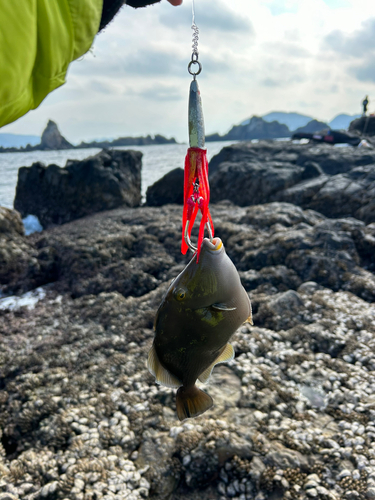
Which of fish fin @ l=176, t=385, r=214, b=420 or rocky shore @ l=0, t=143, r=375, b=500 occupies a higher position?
fish fin @ l=176, t=385, r=214, b=420

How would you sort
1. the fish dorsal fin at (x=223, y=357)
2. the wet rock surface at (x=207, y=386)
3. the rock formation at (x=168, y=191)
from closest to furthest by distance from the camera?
1. the fish dorsal fin at (x=223, y=357)
2. the wet rock surface at (x=207, y=386)
3. the rock formation at (x=168, y=191)

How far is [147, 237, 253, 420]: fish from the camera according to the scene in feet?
7.45

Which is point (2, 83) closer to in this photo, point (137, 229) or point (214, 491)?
point (214, 491)

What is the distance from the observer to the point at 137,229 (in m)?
13.0

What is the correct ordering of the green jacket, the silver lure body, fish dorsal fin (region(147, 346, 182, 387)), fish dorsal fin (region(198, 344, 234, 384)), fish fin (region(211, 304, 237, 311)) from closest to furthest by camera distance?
1. the green jacket
2. the silver lure body
3. fish fin (region(211, 304, 237, 311))
4. fish dorsal fin (region(147, 346, 182, 387))
5. fish dorsal fin (region(198, 344, 234, 384))

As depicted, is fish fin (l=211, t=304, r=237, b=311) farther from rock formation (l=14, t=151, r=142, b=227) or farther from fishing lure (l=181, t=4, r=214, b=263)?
rock formation (l=14, t=151, r=142, b=227)

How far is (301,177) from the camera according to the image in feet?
56.1

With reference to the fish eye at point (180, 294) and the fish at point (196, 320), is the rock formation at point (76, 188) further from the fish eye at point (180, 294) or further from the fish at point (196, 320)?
the fish eye at point (180, 294)

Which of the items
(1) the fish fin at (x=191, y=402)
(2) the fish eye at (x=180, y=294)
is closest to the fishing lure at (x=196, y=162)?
(2) the fish eye at (x=180, y=294)

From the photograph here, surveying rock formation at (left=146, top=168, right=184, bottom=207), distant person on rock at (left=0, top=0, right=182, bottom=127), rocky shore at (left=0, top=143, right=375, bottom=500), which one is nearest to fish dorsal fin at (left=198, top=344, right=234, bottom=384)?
Answer: distant person on rock at (left=0, top=0, right=182, bottom=127)

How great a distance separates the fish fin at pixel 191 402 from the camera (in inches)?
99.9

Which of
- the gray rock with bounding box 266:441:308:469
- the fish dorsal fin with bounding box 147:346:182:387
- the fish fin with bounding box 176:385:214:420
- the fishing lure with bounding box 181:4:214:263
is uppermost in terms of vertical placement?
the fishing lure with bounding box 181:4:214:263

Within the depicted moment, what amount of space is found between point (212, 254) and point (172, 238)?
9.97 metres

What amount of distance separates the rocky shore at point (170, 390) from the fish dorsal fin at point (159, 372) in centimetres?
281
